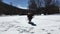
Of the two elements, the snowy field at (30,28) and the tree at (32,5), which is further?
the tree at (32,5)

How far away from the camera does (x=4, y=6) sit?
124 ft

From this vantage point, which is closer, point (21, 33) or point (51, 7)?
point (21, 33)

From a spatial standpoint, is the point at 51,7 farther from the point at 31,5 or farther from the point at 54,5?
the point at 31,5

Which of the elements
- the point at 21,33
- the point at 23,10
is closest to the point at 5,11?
the point at 23,10

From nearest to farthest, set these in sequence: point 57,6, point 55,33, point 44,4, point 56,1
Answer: point 55,33 < point 44,4 < point 56,1 < point 57,6

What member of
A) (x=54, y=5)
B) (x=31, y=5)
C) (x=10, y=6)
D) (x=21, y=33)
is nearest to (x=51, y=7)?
(x=54, y=5)

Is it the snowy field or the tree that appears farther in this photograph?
the tree

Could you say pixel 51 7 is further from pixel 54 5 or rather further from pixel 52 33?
pixel 52 33

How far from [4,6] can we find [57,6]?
49.4 ft

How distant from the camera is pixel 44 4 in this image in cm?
3641

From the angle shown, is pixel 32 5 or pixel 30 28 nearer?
pixel 30 28

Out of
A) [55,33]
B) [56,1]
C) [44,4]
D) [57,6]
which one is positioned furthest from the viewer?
[57,6]

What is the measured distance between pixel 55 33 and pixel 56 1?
32.9m

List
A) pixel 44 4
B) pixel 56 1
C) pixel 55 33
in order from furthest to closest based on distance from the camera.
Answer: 1. pixel 56 1
2. pixel 44 4
3. pixel 55 33
